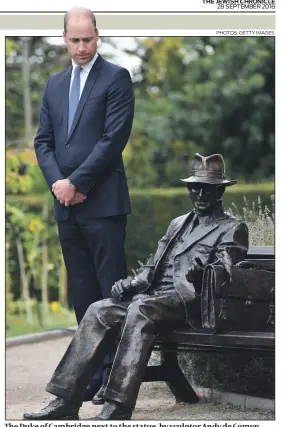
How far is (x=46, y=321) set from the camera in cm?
1423

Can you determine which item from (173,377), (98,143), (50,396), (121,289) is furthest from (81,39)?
(50,396)

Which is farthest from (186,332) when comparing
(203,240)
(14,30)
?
(14,30)

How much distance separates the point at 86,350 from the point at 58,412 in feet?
1.33

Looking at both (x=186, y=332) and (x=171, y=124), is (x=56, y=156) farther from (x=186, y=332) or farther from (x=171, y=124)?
(x=171, y=124)

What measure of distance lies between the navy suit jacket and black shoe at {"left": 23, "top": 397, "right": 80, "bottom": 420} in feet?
4.43

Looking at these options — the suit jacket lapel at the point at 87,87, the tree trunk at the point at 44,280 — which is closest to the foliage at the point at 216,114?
the tree trunk at the point at 44,280

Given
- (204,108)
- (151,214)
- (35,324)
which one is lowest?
(35,324)

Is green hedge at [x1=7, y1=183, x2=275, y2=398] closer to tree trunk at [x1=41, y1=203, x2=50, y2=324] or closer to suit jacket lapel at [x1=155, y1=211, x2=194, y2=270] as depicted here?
tree trunk at [x1=41, y1=203, x2=50, y2=324]

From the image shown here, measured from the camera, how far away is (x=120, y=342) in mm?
6789

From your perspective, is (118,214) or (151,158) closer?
(118,214)

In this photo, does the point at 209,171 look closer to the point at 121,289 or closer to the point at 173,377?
the point at 121,289

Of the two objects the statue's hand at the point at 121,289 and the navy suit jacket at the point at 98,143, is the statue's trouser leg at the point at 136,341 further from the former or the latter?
the navy suit jacket at the point at 98,143

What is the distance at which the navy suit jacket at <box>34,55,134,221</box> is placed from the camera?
7594 mm

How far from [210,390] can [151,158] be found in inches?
579
